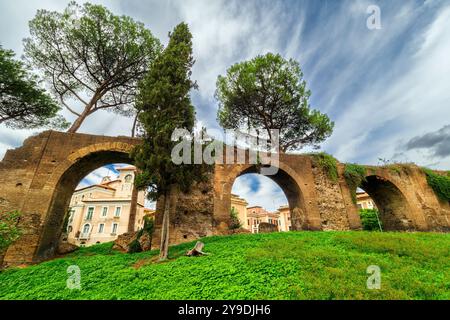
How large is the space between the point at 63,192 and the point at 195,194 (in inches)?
239

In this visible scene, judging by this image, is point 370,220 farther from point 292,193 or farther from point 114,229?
point 114,229

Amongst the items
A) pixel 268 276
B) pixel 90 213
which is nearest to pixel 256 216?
pixel 90 213

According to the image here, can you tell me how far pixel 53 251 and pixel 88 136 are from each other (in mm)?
5461

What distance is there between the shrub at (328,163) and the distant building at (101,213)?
2299 cm

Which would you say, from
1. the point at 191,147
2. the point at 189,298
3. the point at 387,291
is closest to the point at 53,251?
the point at 191,147

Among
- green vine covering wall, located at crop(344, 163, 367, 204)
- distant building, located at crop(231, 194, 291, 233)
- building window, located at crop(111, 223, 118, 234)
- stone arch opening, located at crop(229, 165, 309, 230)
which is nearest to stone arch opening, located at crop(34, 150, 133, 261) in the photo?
stone arch opening, located at crop(229, 165, 309, 230)

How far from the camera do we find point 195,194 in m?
11.0

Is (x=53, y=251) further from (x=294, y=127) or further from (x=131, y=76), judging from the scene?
(x=294, y=127)

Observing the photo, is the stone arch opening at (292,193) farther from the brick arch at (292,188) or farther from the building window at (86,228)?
the building window at (86,228)

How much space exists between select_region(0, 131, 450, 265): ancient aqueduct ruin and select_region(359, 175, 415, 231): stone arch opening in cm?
5

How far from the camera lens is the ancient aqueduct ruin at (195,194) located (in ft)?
29.9

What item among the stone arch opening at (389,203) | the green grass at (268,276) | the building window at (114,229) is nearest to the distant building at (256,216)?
the building window at (114,229)

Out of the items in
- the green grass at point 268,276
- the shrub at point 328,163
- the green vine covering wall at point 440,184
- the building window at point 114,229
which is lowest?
the green grass at point 268,276

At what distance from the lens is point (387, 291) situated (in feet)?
11.6
